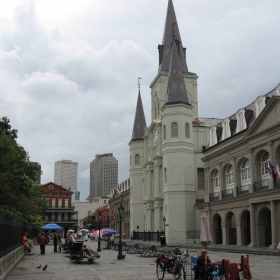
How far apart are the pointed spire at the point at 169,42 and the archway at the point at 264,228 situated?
1359 inches

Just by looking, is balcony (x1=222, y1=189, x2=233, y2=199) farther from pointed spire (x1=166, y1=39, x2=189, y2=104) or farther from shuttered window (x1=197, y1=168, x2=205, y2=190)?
pointed spire (x1=166, y1=39, x2=189, y2=104)

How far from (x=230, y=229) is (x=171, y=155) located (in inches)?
526

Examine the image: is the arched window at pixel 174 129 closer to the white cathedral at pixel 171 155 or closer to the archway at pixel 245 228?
the white cathedral at pixel 171 155

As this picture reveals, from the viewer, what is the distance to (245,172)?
138ft

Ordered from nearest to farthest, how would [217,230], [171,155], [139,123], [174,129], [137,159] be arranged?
[217,230]
[171,155]
[174,129]
[137,159]
[139,123]

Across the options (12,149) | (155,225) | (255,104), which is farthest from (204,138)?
(12,149)

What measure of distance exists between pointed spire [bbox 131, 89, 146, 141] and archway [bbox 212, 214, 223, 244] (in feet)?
93.2

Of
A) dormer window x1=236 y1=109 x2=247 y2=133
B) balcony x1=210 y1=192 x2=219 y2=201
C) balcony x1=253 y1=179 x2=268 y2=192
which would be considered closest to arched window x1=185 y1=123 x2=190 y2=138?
balcony x1=210 y1=192 x2=219 y2=201

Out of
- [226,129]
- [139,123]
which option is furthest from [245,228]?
[139,123]

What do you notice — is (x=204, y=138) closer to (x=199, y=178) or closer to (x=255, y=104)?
(x=199, y=178)

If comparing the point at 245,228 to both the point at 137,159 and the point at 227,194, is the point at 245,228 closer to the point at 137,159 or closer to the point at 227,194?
the point at 227,194

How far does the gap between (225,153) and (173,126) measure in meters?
11.4

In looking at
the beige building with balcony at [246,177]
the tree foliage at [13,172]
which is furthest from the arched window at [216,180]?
the tree foliage at [13,172]

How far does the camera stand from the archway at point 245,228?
40875 millimetres
